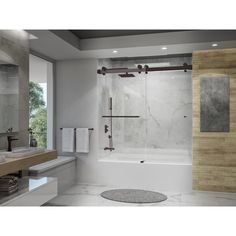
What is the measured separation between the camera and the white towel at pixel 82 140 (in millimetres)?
4927

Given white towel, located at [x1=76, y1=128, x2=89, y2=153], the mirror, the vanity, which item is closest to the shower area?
white towel, located at [x1=76, y1=128, x2=89, y2=153]

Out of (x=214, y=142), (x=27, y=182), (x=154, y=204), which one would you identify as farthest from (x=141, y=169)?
(x=27, y=182)

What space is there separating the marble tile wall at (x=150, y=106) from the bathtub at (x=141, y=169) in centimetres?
16

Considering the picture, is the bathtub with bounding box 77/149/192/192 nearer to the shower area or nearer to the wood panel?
the shower area

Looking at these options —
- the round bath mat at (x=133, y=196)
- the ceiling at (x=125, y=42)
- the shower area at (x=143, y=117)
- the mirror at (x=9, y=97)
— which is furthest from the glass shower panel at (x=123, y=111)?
the mirror at (x=9, y=97)

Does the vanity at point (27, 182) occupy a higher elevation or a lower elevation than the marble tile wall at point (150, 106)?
lower

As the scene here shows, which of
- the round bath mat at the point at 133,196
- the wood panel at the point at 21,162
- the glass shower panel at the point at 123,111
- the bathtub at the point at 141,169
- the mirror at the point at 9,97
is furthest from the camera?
the glass shower panel at the point at 123,111

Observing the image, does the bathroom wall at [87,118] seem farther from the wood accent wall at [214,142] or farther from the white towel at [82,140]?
the wood accent wall at [214,142]

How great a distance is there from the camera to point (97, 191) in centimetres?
447

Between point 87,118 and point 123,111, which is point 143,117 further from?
point 87,118

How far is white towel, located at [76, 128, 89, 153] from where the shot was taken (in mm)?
4927

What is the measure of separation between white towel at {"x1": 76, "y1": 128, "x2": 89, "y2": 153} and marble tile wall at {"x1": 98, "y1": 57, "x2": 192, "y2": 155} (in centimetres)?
31

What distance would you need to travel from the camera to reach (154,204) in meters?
3.85
